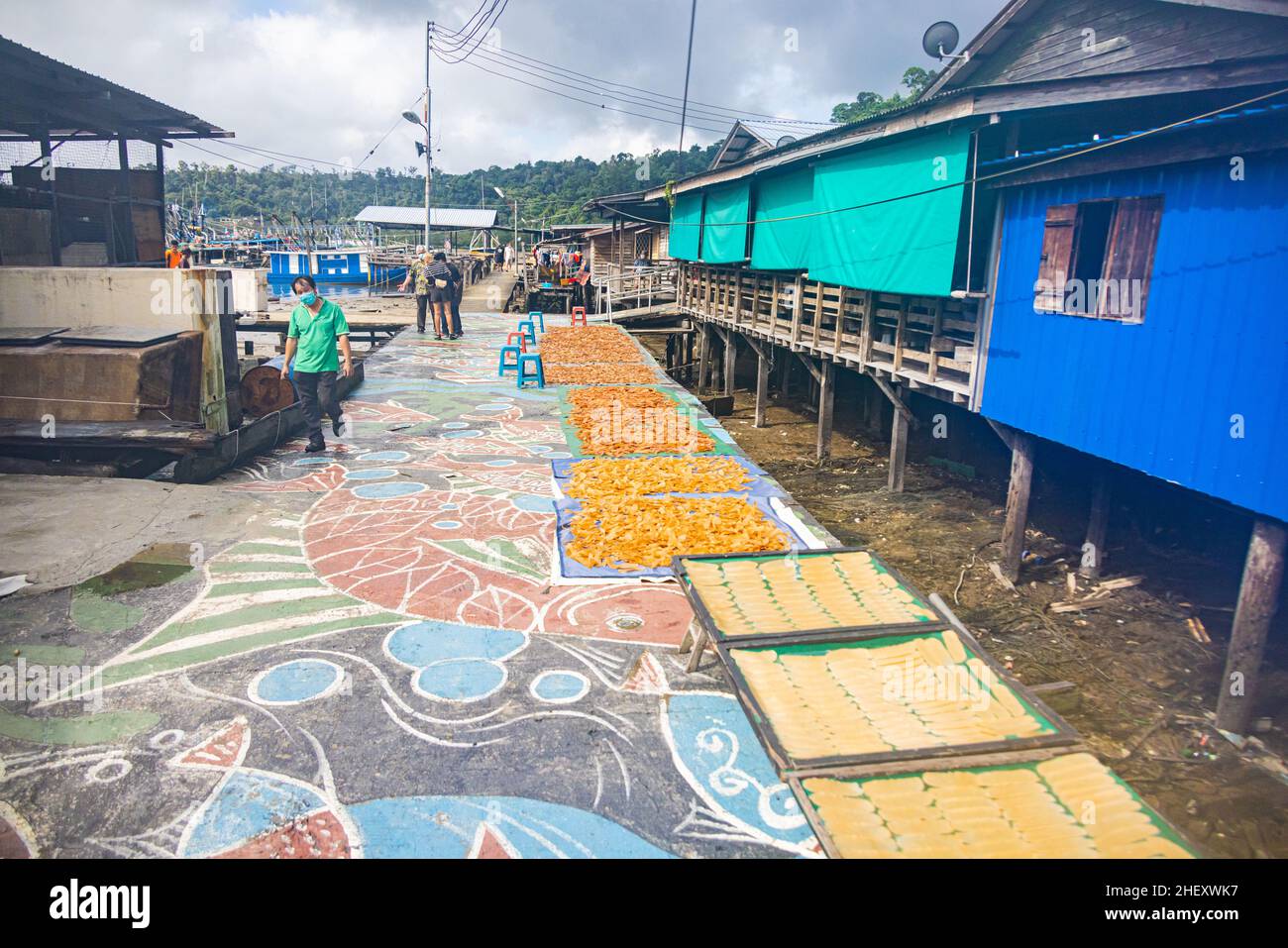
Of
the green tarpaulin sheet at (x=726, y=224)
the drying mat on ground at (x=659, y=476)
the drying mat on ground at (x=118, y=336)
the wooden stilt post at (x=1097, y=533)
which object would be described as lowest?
the wooden stilt post at (x=1097, y=533)

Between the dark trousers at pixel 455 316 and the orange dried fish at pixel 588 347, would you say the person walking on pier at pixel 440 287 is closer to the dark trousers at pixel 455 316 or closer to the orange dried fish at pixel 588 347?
the dark trousers at pixel 455 316

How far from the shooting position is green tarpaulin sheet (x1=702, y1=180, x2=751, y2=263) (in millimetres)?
18016

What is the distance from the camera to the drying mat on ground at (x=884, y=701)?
3.61 m

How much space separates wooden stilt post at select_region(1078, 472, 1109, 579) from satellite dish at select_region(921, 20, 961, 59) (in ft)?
30.5

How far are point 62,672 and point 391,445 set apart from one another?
6.09m

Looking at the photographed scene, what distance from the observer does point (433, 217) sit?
2026 inches

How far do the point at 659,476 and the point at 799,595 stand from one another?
13.4 ft

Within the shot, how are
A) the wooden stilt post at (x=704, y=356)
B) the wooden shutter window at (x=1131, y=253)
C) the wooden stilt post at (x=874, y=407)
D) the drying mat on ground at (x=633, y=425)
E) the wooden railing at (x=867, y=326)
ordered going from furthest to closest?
the wooden stilt post at (x=704, y=356), the wooden stilt post at (x=874, y=407), the drying mat on ground at (x=633, y=425), the wooden railing at (x=867, y=326), the wooden shutter window at (x=1131, y=253)

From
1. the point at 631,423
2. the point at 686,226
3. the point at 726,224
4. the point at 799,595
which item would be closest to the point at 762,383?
the point at 726,224

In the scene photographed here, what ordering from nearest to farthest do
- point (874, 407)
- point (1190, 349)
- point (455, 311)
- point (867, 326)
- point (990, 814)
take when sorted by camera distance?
point (990, 814) < point (1190, 349) < point (867, 326) < point (874, 407) < point (455, 311)

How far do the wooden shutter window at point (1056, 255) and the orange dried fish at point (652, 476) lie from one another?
3.83 metres

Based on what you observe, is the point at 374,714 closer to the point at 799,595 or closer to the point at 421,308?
the point at 799,595

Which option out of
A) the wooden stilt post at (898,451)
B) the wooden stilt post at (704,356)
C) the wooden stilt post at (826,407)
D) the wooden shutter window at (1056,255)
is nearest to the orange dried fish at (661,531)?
the wooden shutter window at (1056,255)

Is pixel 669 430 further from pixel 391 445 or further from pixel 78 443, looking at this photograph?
pixel 78 443
